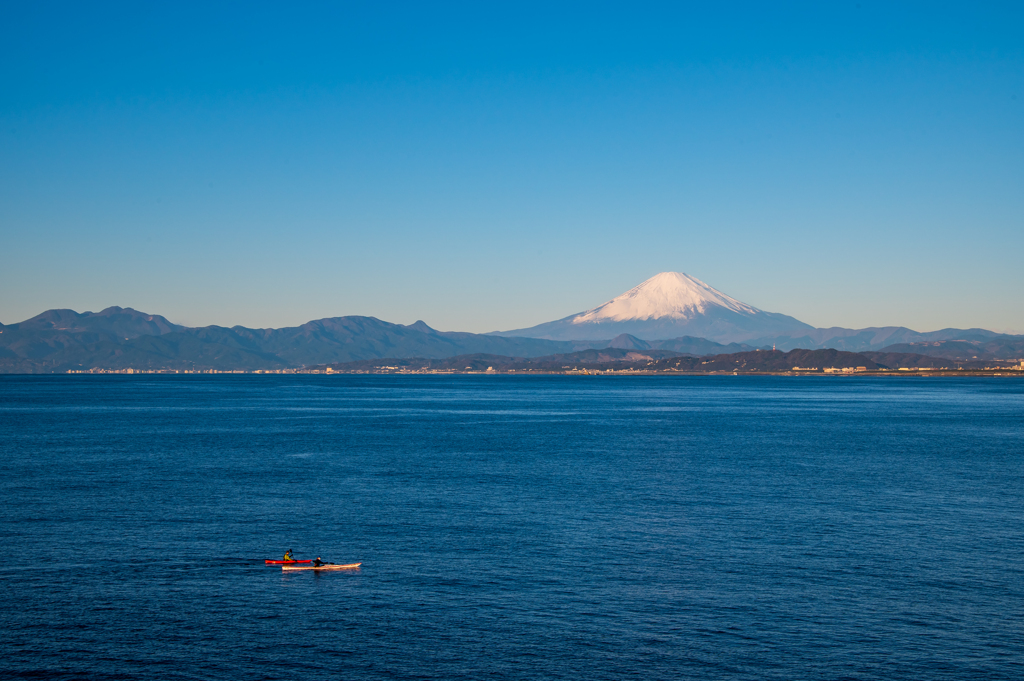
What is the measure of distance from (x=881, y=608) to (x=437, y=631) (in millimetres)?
17089

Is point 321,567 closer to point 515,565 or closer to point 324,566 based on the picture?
point 324,566

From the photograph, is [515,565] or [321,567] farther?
[515,565]

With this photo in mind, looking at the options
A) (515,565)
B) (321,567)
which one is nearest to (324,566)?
(321,567)

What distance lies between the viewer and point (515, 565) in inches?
1469

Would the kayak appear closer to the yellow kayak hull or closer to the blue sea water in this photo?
the yellow kayak hull

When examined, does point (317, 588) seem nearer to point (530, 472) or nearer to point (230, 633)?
point (230, 633)

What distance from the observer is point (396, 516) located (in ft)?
159

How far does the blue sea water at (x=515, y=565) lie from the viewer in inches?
1072

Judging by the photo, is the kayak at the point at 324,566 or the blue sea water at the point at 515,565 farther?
the kayak at the point at 324,566

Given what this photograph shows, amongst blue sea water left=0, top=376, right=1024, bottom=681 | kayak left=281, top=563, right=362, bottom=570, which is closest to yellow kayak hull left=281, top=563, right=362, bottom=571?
kayak left=281, top=563, right=362, bottom=570

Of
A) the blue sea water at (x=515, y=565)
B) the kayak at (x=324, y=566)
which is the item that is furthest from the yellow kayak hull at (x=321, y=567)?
the blue sea water at (x=515, y=565)

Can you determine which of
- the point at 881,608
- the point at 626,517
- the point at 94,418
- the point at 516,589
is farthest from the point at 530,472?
the point at 94,418

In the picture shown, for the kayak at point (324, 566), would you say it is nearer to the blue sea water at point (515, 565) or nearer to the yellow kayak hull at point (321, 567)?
the yellow kayak hull at point (321, 567)

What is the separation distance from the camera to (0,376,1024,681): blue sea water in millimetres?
27234
